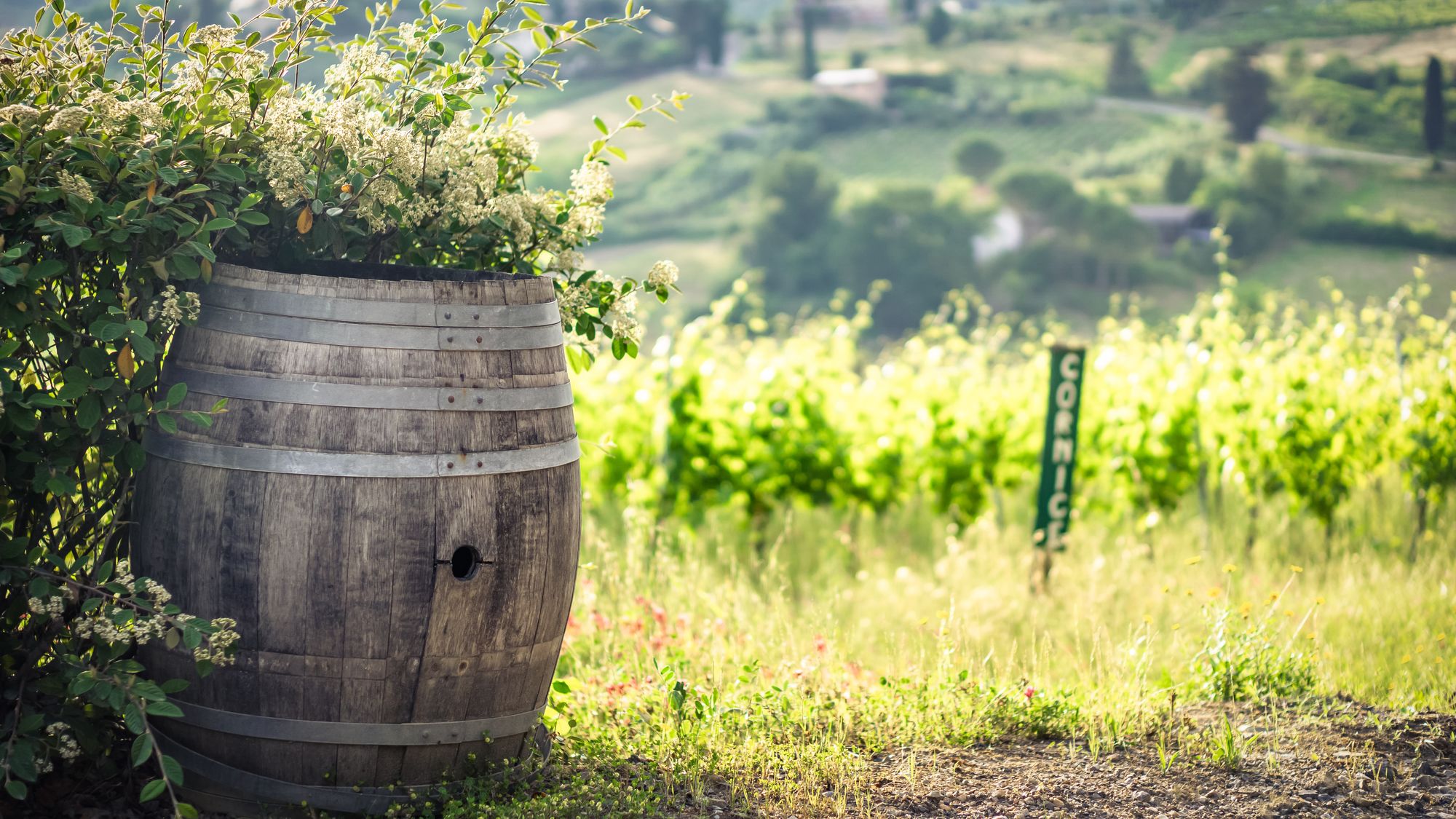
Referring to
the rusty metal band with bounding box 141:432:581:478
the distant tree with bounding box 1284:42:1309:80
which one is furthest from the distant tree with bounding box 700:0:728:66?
the rusty metal band with bounding box 141:432:581:478

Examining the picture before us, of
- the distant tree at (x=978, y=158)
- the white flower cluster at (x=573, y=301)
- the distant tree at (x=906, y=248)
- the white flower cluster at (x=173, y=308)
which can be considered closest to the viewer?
the white flower cluster at (x=173, y=308)

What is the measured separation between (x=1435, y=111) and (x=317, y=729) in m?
64.7

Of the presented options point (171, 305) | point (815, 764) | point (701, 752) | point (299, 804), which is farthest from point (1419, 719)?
point (171, 305)

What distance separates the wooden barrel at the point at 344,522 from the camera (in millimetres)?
2279

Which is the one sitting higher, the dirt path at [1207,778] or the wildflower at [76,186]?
the wildflower at [76,186]

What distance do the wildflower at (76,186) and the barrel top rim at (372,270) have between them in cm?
45

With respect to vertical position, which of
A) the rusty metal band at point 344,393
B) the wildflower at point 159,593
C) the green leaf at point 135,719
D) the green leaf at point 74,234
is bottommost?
the green leaf at point 135,719

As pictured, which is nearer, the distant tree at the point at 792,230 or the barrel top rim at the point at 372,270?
the barrel top rim at the point at 372,270

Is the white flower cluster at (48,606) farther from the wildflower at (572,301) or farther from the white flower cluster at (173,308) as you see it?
the wildflower at (572,301)

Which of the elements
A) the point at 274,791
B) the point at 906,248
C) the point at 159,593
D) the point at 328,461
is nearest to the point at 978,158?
the point at 906,248

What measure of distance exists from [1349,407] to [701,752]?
4567 mm

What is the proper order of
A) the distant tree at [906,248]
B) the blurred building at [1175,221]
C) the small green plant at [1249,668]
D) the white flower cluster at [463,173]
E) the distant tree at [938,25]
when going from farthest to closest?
the distant tree at [938,25]
the blurred building at [1175,221]
the distant tree at [906,248]
the small green plant at [1249,668]
the white flower cluster at [463,173]

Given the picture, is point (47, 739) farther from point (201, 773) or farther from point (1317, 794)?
point (1317, 794)

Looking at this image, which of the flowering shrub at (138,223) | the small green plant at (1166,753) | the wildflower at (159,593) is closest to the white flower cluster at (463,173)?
the flowering shrub at (138,223)
